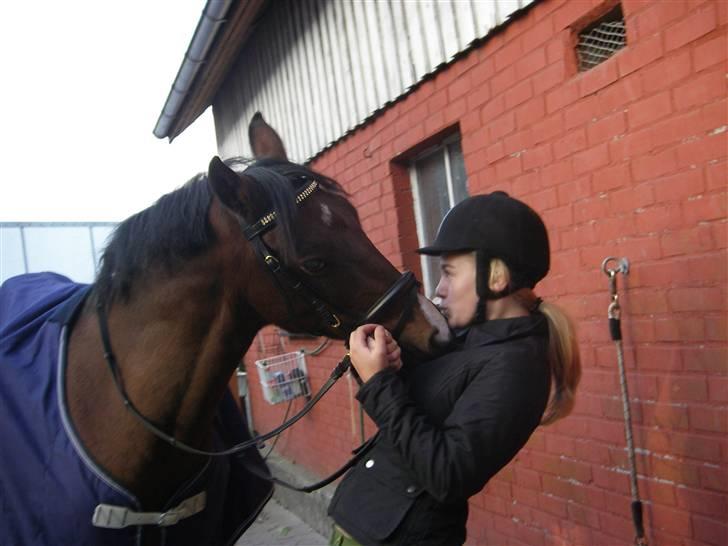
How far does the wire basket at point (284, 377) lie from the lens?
4.92 metres

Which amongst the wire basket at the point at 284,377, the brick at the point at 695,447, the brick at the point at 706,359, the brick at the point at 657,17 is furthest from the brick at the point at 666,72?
the wire basket at the point at 284,377

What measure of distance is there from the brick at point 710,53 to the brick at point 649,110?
5.5 inches

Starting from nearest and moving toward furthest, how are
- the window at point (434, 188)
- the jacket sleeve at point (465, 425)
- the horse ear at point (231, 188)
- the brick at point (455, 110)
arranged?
the jacket sleeve at point (465, 425) → the horse ear at point (231, 188) → the brick at point (455, 110) → the window at point (434, 188)

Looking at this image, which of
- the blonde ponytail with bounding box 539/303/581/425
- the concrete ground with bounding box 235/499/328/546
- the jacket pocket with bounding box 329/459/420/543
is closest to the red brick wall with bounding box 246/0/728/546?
the blonde ponytail with bounding box 539/303/581/425

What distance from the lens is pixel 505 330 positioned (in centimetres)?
138

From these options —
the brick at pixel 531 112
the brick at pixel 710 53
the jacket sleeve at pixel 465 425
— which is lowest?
the jacket sleeve at pixel 465 425

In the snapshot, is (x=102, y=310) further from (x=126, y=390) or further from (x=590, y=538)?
(x=590, y=538)

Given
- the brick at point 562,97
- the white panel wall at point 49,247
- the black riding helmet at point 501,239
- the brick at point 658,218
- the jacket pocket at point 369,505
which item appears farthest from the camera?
the white panel wall at point 49,247

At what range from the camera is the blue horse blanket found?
146 centimetres

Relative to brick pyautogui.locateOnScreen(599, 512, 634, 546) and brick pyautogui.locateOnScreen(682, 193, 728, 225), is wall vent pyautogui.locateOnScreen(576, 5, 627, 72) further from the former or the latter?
brick pyautogui.locateOnScreen(599, 512, 634, 546)

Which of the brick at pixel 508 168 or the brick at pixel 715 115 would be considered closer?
the brick at pixel 715 115

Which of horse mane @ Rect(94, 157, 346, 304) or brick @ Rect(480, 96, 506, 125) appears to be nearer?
horse mane @ Rect(94, 157, 346, 304)

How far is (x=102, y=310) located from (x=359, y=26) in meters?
2.97

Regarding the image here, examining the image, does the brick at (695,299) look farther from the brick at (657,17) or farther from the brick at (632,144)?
the brick at (657,17)
